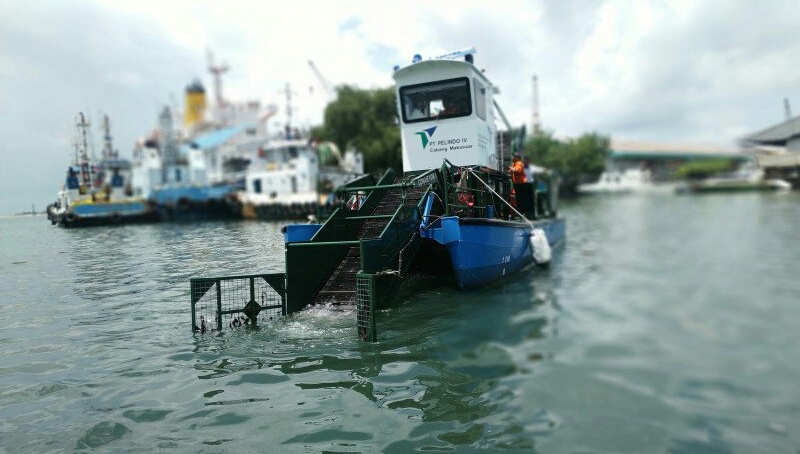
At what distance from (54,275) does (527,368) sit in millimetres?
7506

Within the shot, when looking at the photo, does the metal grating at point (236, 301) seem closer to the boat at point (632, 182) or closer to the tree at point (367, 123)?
the boat at point (632, 182)

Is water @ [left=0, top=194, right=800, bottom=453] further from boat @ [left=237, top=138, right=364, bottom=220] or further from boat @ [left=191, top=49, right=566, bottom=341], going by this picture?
boat @ [left=237, top=138, right=364, bottom=220]

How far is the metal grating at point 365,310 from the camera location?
700cm

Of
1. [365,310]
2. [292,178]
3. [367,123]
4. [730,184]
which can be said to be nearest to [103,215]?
[365,310]

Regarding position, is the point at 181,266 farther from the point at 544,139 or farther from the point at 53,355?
the point at 544,139

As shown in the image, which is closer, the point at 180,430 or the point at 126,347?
the point at 180,430

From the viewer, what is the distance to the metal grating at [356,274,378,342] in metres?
7.00

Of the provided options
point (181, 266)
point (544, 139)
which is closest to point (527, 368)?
point (181, 266)

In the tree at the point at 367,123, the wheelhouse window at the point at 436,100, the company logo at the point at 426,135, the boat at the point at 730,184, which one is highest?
the tree at the point at 367,123

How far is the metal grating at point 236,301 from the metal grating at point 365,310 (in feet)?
5.99

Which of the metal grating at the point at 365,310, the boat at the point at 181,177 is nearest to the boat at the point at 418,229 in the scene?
the metal grating at the point at 365,310

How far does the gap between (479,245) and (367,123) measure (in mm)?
33998

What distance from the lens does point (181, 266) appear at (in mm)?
8180

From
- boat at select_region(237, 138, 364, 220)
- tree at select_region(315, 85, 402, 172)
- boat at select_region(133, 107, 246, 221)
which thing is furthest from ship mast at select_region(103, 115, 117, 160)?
tree at select_region(315, 85, 402, 172)
